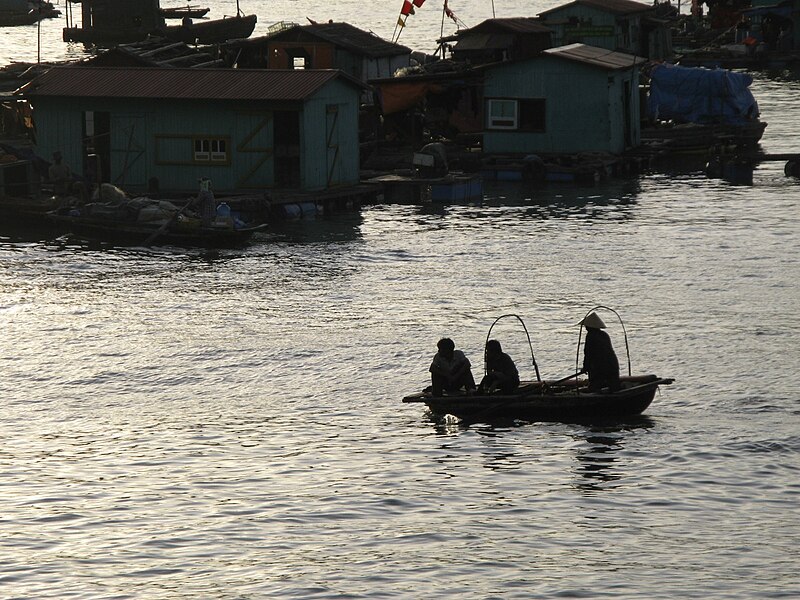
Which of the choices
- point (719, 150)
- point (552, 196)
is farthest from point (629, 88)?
point (552, 196)

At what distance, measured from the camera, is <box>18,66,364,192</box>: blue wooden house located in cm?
4088

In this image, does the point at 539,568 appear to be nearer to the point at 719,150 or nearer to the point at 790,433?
the point at 790,433

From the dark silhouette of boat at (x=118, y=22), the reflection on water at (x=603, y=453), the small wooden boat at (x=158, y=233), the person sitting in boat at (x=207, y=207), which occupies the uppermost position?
the dark silhouette of boat at (x=118, y=22)

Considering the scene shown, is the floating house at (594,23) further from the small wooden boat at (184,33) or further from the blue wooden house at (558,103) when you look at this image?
the small wooden boat at (184,33)

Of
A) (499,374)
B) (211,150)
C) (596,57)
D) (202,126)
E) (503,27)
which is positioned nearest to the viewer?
(499,374)

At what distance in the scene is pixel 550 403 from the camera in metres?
20.9

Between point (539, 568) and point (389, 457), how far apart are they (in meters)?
4.44

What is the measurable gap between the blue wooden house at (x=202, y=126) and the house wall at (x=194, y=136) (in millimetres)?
33

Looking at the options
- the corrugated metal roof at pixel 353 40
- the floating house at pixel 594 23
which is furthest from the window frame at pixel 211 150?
the floating house at pixel 594 23

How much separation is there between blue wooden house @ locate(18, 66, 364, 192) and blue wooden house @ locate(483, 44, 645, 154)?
8149 millimetres

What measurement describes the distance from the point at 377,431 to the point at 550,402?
2.92 m

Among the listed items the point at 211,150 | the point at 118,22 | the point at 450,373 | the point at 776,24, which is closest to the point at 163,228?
the point at 211,150

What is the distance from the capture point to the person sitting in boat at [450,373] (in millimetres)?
21172

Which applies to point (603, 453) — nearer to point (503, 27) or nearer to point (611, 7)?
point (503, 27)
